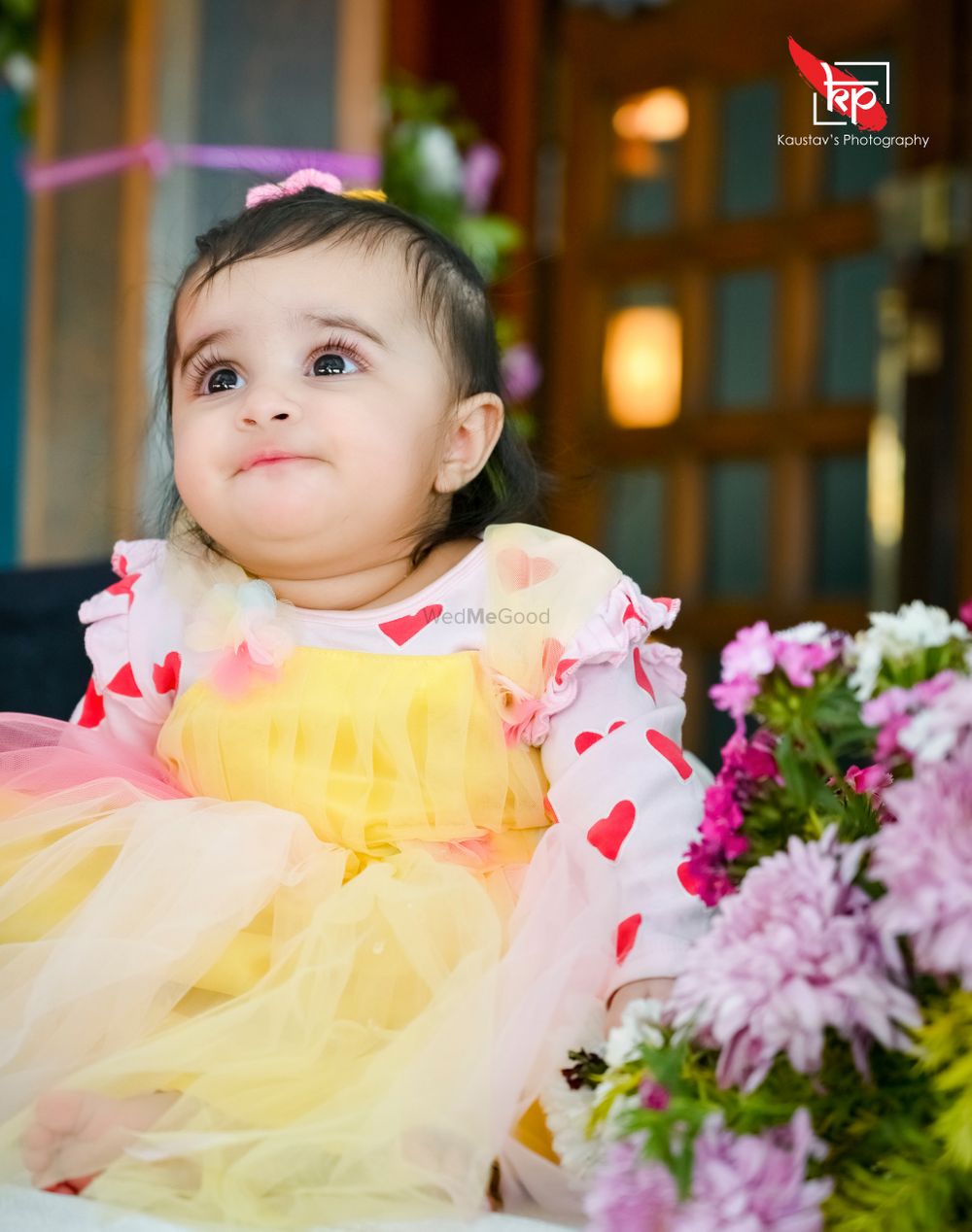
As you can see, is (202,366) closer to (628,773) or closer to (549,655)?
(549,655)

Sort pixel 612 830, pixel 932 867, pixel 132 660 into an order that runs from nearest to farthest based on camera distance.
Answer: pixel 932 867
pixel 612 830
pixel 132 660

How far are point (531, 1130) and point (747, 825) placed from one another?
0.26 meters

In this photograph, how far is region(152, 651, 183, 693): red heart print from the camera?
1240 mm

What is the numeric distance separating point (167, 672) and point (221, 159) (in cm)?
163

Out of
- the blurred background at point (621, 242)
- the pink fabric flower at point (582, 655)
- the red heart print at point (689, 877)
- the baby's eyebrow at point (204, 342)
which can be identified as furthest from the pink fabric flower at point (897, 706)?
the blurred background at point (621, 242)

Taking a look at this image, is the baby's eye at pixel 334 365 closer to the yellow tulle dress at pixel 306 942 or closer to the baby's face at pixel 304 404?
the baby's face at pixel 304 404

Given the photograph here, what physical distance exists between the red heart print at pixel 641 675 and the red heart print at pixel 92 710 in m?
0.47

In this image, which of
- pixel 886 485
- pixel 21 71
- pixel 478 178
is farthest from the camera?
pixel 478 178

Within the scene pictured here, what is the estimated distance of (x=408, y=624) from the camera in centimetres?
119

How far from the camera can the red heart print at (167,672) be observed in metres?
1.24

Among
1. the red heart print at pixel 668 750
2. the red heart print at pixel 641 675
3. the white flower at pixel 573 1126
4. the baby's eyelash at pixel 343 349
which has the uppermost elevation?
the baby's eyelash at pixel 343 349

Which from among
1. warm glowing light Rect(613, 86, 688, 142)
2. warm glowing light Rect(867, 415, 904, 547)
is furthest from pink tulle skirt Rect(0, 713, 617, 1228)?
warm glowing light Rect(613, 86, 688, 142)

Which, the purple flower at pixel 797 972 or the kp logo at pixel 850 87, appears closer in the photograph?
the purple flower at pixel 797 972

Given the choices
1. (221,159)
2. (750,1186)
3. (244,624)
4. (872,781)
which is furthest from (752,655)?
(221,159)
